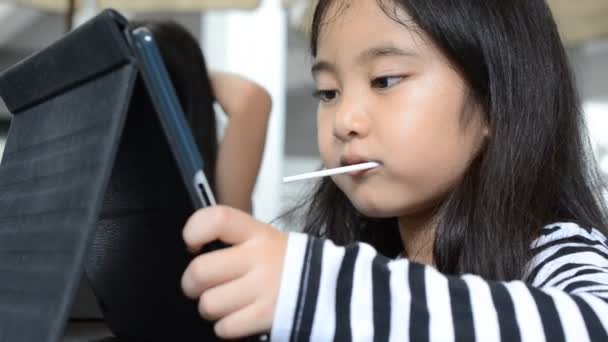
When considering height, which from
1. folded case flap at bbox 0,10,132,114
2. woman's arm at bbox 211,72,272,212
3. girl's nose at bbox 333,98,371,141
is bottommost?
woman's arm at bbox 211,72,272,212

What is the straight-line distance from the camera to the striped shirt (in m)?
0.42

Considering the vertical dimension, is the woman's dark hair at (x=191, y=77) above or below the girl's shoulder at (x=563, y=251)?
above

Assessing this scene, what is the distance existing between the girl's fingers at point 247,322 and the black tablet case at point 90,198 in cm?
9

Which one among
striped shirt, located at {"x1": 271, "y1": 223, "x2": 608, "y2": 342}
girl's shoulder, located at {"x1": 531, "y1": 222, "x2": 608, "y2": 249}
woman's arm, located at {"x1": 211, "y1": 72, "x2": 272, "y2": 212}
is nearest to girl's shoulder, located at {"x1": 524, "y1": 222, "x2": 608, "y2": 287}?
girl's shoulder, located at {"x1": 531, "y1": 222, "x2": 608, "y2": 249}

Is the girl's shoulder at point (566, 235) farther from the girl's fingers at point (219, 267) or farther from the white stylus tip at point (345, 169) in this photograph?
the girl's fingers at point (219, 267)

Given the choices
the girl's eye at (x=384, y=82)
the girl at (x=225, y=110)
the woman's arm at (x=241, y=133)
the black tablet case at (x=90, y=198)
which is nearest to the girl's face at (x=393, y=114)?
the girl's eye at (x=384, y=82)

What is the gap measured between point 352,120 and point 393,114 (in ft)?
0.13

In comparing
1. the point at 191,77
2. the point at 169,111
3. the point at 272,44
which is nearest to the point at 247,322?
the point at 169,111

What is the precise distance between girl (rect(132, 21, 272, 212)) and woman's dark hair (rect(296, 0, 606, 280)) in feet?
2.90

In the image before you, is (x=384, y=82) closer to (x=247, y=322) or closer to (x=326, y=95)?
(x=326, y=95)

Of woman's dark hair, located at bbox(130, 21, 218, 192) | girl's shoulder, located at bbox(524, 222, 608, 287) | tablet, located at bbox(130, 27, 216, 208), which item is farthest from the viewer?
woman's dark hair, located at bbox(130, 21, 218, 192)

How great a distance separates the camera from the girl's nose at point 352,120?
2.21ft

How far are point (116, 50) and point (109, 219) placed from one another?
19 centimetres

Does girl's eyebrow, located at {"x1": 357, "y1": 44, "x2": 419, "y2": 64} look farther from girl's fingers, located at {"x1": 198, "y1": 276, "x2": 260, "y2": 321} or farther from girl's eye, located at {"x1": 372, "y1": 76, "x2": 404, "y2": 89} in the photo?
girl's fingers, located at {"x1": 198, "y1": 276, "x2": 260, "y2": 321}
